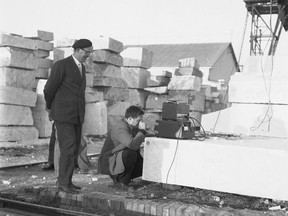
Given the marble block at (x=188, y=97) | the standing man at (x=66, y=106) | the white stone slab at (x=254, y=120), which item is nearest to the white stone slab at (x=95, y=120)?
the marble block at (x=188, y=97)

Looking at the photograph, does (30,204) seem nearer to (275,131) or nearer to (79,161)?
(79,161)

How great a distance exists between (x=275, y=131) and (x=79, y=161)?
3.59 meters

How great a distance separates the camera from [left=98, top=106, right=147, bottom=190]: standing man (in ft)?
15.8

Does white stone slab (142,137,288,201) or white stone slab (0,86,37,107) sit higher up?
white stone slab (0,86,37,107)

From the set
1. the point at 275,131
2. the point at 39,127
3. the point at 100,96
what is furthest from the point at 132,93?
the point at 275,131

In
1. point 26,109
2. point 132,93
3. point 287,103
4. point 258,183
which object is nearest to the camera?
point 258,183

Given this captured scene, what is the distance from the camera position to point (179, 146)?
182 inches

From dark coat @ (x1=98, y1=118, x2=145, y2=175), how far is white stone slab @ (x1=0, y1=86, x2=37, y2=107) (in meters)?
4.42

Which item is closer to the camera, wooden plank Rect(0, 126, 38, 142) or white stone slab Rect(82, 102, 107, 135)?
wooden plank Rect(0, 126, 38, 142)

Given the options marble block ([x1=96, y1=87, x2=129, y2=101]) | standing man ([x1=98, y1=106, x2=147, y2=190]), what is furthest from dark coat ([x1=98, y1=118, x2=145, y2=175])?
marble block ([x1=96, y1=87, x2=129, y2=101])

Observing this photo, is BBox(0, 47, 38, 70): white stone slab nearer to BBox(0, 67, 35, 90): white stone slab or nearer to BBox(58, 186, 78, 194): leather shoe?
BBox(0, 67, 35, 90): white stone slab

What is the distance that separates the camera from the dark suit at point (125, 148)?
4750mm

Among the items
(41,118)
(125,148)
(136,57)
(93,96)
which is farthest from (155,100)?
(125,148)

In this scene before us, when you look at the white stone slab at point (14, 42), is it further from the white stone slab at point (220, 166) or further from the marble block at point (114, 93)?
the white stone slab at point (220, 166)
